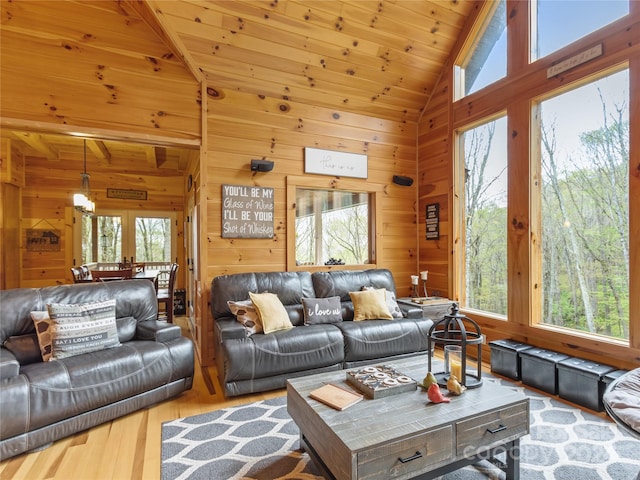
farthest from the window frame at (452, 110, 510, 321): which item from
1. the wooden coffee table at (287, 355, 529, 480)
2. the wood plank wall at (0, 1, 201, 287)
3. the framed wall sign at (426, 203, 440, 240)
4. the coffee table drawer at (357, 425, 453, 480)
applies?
the wood plank wall at (0, 1, 201, 287)

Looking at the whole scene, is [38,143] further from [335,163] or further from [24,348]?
[335,163]

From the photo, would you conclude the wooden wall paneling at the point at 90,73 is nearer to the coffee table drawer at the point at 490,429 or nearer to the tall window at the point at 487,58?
the tall window at the point at 487,58

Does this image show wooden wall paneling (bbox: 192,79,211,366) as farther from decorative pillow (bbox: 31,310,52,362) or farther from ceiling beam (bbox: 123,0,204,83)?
decorative pillow (bbox: 31,310,52,362)

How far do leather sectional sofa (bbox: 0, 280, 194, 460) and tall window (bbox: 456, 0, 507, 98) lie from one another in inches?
172

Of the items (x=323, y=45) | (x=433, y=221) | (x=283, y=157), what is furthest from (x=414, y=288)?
(x=323, y=45)

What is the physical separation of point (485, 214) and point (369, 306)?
72.5 inches

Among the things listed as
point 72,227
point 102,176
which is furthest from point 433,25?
point 72,227

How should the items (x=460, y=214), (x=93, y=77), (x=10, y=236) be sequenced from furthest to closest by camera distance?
(x=10, y=236) → (x=460, y=214) → (x=93, y=77)

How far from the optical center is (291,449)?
2.11 meters

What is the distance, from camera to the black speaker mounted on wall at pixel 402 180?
474 centimetres

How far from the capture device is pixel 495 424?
1677 millimetres

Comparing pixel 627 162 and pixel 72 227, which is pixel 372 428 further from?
pixel 72 227

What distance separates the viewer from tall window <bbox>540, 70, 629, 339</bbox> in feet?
9.21

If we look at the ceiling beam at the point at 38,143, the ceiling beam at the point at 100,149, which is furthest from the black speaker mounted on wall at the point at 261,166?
the ceiling beam at the point at 38,143
